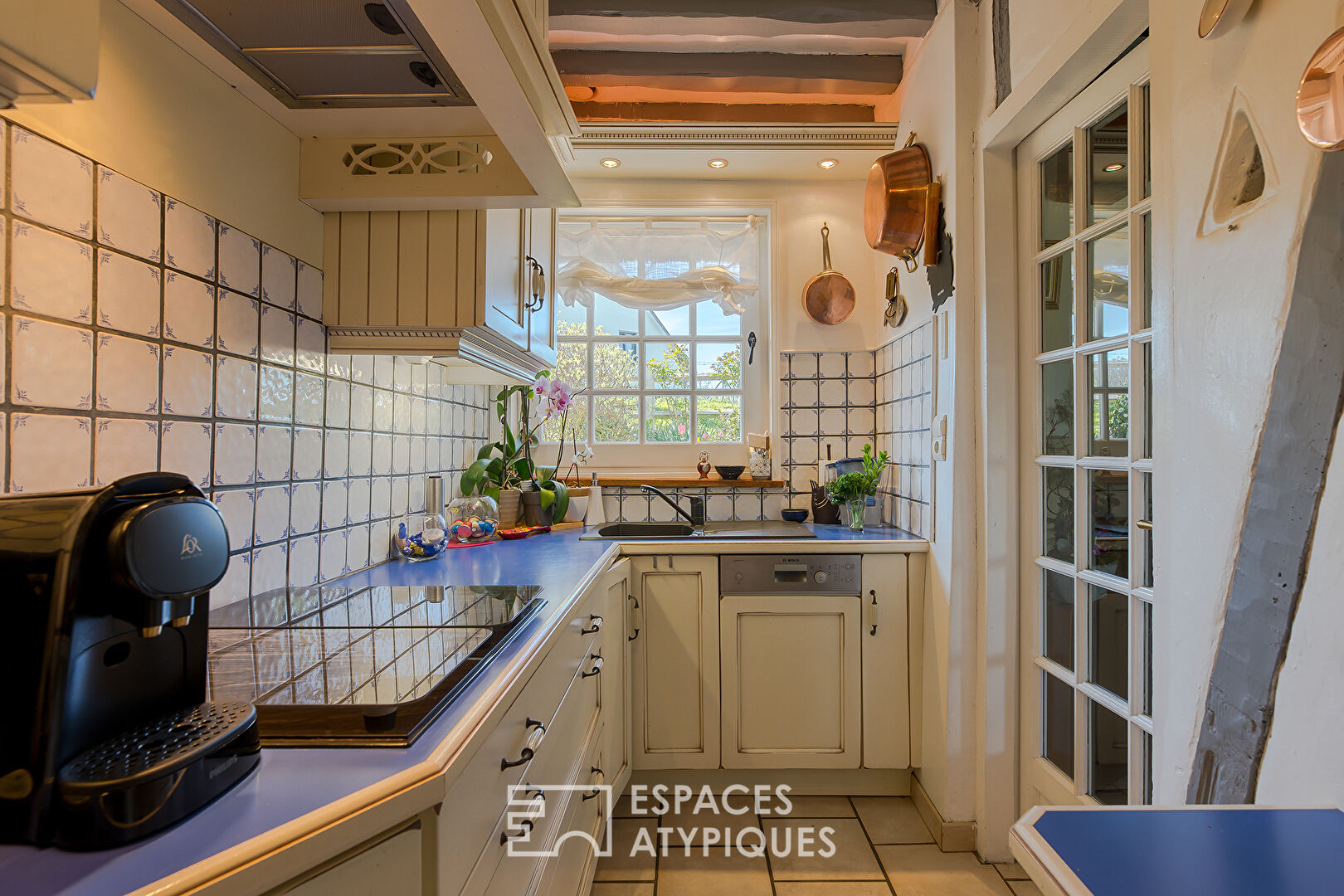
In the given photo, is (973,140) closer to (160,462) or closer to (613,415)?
(613,415)

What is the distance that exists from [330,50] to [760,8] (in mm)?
1597

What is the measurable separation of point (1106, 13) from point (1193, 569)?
1089 millimetres

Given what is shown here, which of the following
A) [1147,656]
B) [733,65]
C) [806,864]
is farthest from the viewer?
[733,65]

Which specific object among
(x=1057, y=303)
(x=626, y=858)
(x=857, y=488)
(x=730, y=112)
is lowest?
(x=626, y=858)

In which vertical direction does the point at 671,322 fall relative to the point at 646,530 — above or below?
above

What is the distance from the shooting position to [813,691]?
2.33 m

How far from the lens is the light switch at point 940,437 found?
206 cm

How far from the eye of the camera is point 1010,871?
192cm

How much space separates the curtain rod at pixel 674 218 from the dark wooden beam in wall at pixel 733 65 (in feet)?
2.01

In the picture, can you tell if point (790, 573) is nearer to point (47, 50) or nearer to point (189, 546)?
point (189, 546)

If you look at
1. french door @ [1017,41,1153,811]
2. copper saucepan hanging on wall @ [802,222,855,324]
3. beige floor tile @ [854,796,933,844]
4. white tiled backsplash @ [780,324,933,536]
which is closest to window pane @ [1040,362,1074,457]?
french door @ [1017,41,1153,811]

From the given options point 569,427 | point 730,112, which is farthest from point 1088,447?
point 569,427

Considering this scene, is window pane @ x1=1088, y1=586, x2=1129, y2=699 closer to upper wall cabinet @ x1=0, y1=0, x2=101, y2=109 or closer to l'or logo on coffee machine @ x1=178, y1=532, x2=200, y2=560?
l'or logo on coffee machine @ x1=178, y1=532, x2=200, y2=560

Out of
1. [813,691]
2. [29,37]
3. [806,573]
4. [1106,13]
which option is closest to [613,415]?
[806,573]
